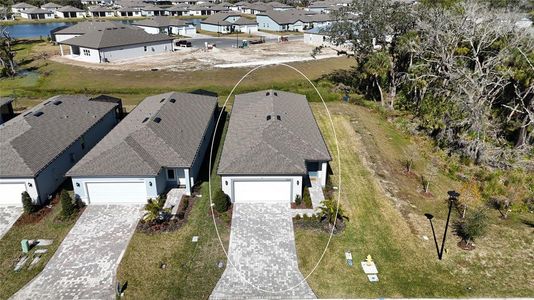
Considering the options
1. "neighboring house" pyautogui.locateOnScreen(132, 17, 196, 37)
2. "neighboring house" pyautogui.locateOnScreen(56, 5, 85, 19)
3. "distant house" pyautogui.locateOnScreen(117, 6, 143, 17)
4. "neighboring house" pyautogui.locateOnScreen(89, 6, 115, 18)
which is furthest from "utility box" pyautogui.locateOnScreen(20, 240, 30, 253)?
"neighboring house" pyautogui.locateOnScreen(56, 5, 85, 19)

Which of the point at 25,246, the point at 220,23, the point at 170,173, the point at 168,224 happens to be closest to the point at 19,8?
the point at 220,23

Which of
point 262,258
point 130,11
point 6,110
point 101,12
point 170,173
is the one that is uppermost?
point 130,11

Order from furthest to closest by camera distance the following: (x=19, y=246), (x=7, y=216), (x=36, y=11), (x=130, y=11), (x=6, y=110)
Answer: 1. (x=130, y=11)
2. (x=36, y=11)
3. (x=6, y=110)
4. (x=7, y=216)
5. (x=19, y=246)

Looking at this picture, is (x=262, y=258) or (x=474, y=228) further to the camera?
(x=474, y=228)

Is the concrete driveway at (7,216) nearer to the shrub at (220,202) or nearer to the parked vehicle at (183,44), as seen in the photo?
the shrub at (220,202)

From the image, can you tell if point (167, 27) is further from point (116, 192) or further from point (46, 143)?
point (116, 192)

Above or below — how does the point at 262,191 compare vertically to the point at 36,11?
below
